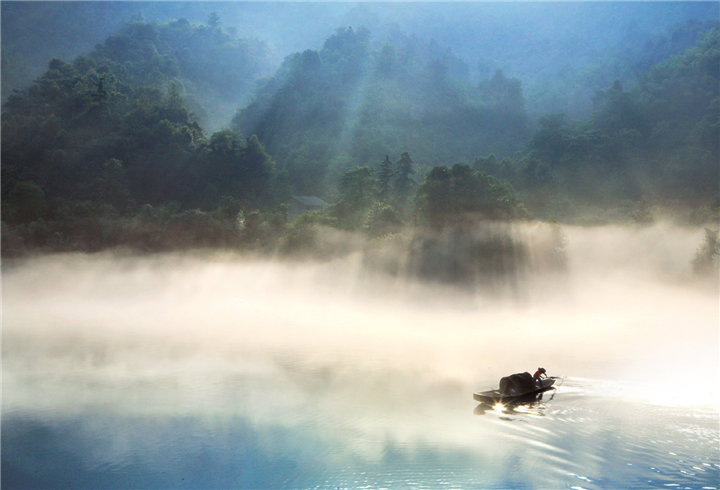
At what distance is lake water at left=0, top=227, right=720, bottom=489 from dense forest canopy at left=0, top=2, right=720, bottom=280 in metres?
13.3

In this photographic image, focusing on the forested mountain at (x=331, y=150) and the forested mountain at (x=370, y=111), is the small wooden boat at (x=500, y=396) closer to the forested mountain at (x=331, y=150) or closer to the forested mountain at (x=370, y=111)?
the forested mountain at (x=331, y=150)

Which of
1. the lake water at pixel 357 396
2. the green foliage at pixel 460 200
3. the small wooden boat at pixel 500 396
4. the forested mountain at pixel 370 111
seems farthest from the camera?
the forested mountain at pixel 370 111

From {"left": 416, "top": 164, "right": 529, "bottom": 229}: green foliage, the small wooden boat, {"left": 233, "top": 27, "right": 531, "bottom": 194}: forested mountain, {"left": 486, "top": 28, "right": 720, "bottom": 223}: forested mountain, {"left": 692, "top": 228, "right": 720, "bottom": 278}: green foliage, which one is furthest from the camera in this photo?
{"left": 233, "top": 27, "right": 531, "bottom": 194}: forested mountain

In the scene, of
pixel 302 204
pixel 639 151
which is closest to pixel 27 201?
pixel 302 204

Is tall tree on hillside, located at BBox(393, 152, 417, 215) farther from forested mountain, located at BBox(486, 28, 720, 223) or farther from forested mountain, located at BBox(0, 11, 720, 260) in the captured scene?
forested mountain, located at BBox(486, 28, 720, 223)

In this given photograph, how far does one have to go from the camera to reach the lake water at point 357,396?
520 inches

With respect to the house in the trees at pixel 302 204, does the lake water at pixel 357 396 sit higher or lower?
lower

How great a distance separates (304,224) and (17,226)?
24.4 meters

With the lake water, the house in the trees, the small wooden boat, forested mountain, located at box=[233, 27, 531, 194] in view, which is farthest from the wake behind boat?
forested mountain, located at box=[233, 27, 531, 194]

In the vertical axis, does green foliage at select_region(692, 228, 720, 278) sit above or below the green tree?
below

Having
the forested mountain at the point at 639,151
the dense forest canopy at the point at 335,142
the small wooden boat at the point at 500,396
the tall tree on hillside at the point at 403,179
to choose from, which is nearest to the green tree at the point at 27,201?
the dense forest canopy at the point at 335,142

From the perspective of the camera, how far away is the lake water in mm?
13195

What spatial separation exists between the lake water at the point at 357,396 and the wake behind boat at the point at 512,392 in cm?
30

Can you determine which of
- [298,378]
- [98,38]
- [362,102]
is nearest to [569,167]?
[362,102]
